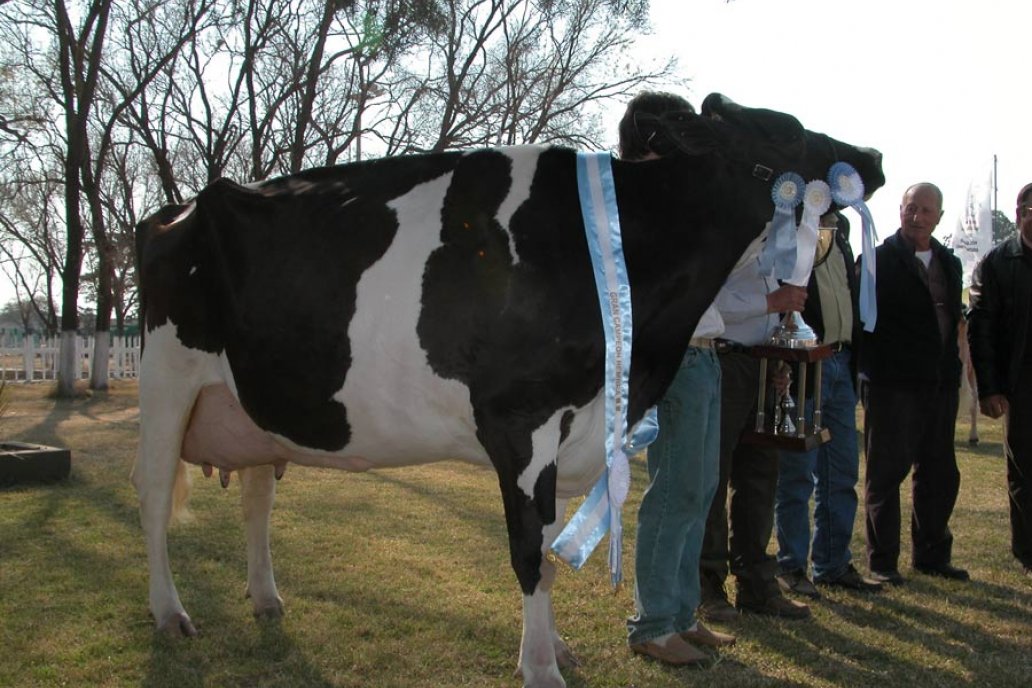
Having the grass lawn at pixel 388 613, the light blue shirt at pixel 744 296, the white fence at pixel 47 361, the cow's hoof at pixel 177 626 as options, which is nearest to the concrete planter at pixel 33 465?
the grass lawn at pixel 388 613

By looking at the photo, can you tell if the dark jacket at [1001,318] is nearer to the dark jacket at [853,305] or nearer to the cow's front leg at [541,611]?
the dark jacket at [853,305]

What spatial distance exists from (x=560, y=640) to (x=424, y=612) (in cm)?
83

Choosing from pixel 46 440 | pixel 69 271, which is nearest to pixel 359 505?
pixel 46 440

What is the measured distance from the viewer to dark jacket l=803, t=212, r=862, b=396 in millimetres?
4789

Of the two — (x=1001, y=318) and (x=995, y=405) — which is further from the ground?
(x=1001, y=318)

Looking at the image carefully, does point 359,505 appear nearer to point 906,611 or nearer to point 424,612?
point 424,612

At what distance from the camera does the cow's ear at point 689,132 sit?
3.20m

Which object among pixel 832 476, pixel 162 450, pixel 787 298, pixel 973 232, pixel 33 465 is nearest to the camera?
pixel 787 298

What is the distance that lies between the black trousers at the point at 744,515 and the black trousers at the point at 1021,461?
198 centimetres

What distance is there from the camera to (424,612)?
430cm

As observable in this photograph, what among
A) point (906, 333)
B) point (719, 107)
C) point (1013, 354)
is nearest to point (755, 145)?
point (719, 107)

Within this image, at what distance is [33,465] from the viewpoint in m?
7.48

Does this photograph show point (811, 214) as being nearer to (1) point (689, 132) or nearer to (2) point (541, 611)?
(1) point (689, 132)

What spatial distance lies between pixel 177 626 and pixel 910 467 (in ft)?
13.1
